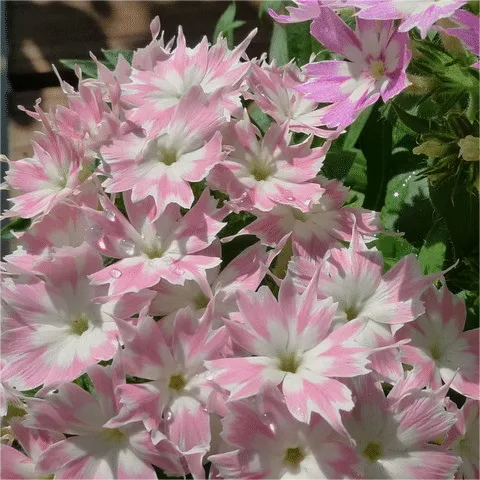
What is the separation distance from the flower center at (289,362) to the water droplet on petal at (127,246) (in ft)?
0.40

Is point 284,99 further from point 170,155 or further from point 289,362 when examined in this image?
point 289,362

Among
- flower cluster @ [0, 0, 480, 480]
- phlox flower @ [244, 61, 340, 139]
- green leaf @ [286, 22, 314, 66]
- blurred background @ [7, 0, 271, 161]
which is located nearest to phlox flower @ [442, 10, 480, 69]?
flower cluster @ [0, 0, 480, 480]

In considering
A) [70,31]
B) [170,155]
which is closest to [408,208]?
[170,155]

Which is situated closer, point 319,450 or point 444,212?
point 319,450

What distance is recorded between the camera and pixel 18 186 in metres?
0.59

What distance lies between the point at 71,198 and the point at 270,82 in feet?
0.58

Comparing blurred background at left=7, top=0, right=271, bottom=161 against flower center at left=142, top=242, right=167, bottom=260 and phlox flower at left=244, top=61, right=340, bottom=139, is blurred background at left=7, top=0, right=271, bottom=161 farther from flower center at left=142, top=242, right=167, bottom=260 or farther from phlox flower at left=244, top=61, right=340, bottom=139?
flower center at left=142, top=242, right=167, bottom=260

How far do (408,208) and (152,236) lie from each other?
0.30m

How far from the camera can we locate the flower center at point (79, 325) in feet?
1.68

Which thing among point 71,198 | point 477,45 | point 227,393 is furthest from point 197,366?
point 477,45

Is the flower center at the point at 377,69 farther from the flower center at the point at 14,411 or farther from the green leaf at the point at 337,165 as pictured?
the flower center at the point at 14,411

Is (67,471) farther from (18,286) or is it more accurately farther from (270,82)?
(270,82)

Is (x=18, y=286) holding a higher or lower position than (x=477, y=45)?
lower

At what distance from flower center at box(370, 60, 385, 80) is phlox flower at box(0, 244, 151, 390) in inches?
8.8
